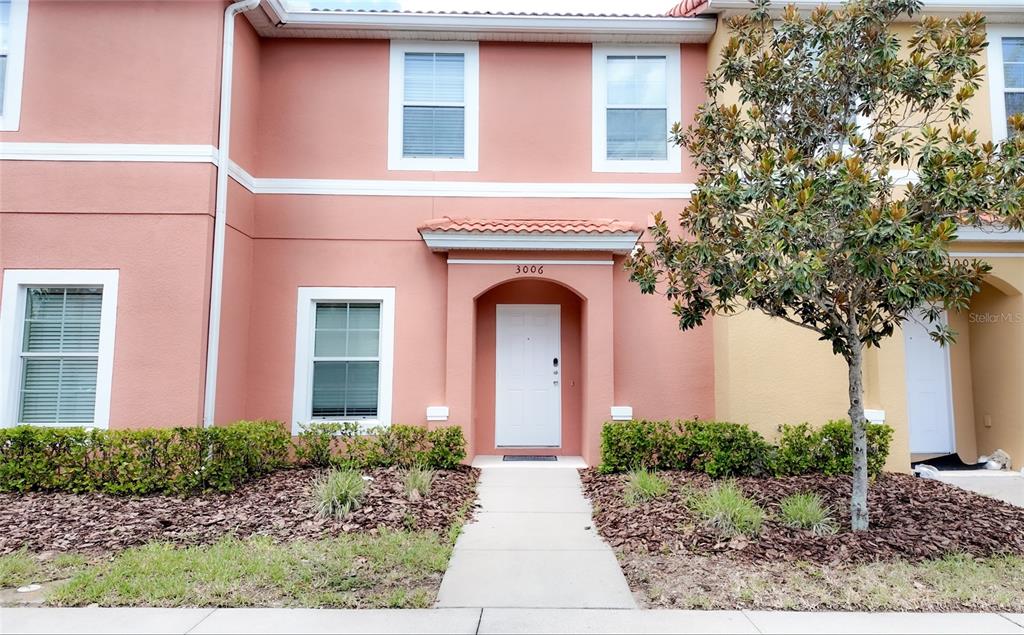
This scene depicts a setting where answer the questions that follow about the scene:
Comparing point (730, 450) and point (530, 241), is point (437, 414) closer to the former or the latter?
point (530, 241)

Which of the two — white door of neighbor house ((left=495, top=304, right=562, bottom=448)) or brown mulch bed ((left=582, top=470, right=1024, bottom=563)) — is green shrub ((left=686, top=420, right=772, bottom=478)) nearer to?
brown mulch bed ((left=582, top=470, right=1024, bottom=563))

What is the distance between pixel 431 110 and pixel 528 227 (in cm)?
268

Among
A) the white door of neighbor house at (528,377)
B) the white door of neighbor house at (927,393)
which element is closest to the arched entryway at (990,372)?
the white door of neighbor house at (927,393)

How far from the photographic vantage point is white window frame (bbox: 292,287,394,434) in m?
8.72

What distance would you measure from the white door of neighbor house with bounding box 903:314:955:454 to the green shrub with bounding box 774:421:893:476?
192 cm

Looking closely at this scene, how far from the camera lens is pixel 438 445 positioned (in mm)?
8133

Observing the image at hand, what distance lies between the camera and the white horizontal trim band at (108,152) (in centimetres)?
769

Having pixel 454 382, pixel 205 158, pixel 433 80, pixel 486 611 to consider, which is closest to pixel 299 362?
pixel 454 382

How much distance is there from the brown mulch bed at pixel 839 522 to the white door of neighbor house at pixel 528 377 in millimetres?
1908

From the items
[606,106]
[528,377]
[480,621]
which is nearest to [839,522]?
[480,621]

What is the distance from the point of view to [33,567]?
4.81m

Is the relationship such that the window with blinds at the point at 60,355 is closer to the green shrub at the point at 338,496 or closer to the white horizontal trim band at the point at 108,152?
the white horizontal trim band at the point at 108,152

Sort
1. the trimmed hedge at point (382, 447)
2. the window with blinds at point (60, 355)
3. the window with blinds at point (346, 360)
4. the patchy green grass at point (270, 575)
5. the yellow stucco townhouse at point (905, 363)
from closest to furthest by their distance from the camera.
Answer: the patchy green grass at point (270, 575)
the window with blinds at point (60, 355)
the trimmed hedge at point (382, 447)
the yellow stucco townhouse at point (905, 363)
the window with blinds at point (346, 360)

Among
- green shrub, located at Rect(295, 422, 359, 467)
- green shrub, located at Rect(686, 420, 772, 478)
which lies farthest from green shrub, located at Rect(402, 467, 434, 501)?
green shrub, located at Rect(686, 420, 772, 478)
